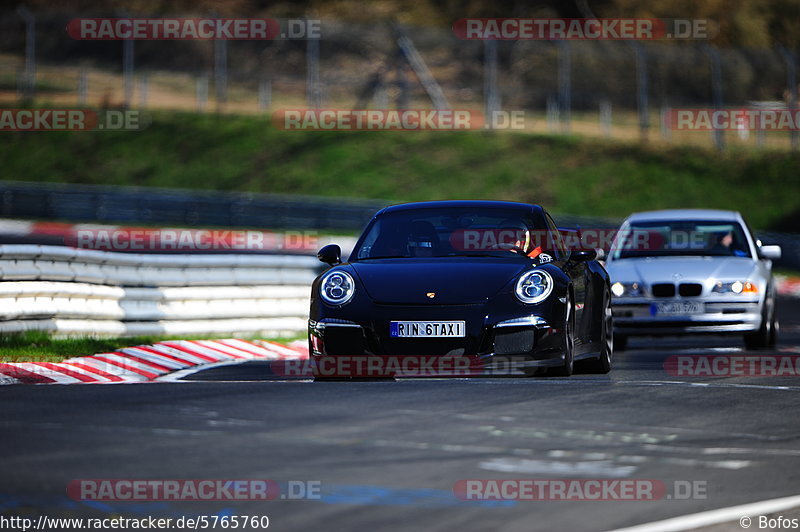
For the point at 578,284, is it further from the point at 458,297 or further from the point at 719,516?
the point at 719,516

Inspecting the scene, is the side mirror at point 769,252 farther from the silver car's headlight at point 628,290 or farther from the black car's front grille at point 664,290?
the silver car's headlight at point 628,290

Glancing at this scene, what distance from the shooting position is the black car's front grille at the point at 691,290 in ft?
48.4

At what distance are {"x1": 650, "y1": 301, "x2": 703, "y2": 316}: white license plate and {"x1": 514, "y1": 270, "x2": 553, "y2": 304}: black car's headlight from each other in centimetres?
454

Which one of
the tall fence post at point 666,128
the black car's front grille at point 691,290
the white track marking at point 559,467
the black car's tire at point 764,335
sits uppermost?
the tall fence post at point 666,128

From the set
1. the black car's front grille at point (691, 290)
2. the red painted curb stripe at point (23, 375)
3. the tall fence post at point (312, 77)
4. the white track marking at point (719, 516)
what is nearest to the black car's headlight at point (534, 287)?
the red painted curb stripe at point (23, 375)

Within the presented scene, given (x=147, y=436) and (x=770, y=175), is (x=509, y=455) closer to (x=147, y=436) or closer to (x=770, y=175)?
(x=147, y=436)

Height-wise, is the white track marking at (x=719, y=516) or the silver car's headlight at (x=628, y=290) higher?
the silver car's headlight at (x=628, y=290)

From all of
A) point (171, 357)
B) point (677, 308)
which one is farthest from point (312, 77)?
point (171, 357)

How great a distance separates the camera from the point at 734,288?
48.5 ft

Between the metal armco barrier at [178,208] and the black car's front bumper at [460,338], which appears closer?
the black car's front bumper at [460,338]

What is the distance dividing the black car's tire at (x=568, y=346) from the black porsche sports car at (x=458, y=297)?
0.01 m

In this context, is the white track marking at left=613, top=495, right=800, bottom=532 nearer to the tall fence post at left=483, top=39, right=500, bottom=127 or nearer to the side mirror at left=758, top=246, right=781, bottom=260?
the side mirror at left=758, top=246, right=781, bottom=260

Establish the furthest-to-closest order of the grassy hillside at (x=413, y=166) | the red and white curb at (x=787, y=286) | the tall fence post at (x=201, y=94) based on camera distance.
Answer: the tall fence post at (x=201, y=94) < the grassy hillside at (x=413, y=166) < the red and white curb at (x=787, y=286)

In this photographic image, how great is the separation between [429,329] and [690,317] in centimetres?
538
